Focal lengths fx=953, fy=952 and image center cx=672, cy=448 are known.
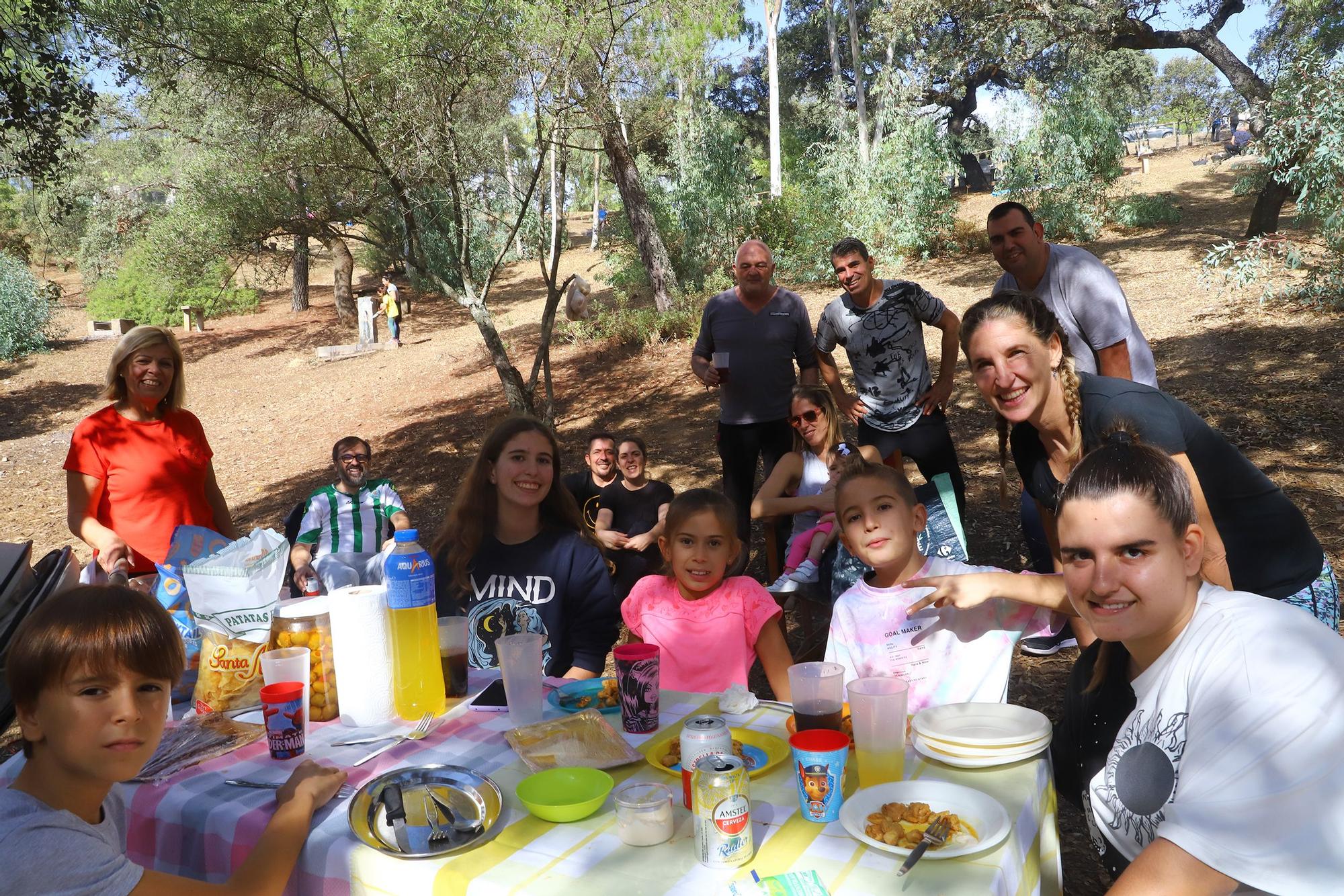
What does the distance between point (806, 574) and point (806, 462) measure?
0.64 metres

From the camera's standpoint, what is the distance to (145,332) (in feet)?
11.9

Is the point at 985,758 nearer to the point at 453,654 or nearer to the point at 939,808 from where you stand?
the point at 939,808

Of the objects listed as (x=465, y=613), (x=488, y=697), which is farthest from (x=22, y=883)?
(x=465, y=613)

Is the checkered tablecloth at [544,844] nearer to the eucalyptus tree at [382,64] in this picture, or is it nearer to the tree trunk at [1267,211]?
the eucalyptus tree at [382,64]

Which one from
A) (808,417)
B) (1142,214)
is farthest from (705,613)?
(1142,214)

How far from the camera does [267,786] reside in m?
1.81

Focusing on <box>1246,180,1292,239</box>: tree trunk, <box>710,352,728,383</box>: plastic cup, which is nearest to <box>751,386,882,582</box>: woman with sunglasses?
<box>710,352,728,383</box>: plastic cup

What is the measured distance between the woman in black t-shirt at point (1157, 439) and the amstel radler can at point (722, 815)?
1.11 m

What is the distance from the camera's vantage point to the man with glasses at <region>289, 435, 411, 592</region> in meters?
4.65

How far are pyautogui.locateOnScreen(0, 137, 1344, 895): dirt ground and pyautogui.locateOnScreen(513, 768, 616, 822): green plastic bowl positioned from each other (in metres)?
1.86

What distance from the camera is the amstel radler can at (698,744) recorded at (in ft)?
5.36

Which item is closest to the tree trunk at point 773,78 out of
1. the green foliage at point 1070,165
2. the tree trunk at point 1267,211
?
the green foliage at point 1070,165

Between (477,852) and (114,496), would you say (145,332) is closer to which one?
(114,496)

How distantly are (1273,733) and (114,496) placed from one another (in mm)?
3848
